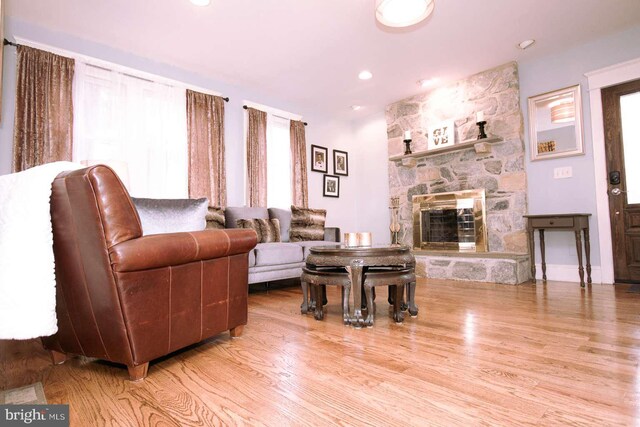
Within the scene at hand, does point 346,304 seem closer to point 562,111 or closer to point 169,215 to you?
point 169,215

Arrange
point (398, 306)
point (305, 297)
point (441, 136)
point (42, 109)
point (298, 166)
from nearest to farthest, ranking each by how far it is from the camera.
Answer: point (398, 306) → point (305, 297) → point (42, 109) → point (441, 136) → point (298, 166)

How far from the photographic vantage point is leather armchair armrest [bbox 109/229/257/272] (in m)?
1.27

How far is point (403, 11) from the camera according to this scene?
2580mm

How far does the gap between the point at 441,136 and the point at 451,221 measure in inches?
48.6

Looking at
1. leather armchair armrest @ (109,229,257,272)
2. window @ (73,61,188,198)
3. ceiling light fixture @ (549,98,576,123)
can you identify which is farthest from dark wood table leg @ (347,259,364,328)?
ceiling light fixture @ (549,98,576,123)

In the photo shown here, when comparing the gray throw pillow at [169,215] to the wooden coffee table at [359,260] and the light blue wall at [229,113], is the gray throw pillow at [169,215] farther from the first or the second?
the light blue wall at [229,113]

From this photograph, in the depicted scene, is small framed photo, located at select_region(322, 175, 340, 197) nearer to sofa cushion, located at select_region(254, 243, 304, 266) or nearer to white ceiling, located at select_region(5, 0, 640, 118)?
white ceiling, located at select_region(5, 0, 640, 118)

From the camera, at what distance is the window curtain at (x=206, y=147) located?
4109mm

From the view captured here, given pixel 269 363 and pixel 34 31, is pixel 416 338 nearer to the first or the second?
pixel 269 363

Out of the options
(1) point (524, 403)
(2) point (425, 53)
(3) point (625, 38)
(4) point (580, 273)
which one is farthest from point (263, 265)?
(3) point (625, 38)

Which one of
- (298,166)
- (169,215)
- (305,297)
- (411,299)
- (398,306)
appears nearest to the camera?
(169,215)

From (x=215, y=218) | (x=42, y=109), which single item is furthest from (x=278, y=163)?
(x=42, y=109)

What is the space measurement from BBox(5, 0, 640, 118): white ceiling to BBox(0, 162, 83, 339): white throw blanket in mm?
2354

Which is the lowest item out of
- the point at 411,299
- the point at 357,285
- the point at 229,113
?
the point at 411,299
